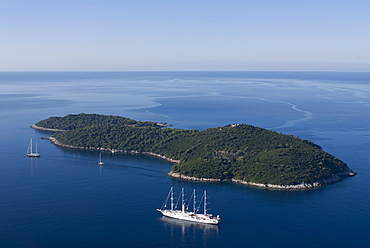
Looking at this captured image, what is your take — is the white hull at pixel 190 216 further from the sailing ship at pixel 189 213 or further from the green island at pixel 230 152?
the green island at pixel 230 152

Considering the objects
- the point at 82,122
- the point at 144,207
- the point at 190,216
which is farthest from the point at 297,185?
the point at 82,122

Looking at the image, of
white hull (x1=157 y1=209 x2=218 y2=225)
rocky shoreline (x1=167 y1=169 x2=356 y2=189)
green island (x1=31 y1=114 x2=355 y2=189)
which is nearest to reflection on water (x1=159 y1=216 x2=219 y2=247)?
white hull (x1=157 y1=209 x2=218 y2=225)

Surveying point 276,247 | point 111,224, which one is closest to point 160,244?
point 111,224

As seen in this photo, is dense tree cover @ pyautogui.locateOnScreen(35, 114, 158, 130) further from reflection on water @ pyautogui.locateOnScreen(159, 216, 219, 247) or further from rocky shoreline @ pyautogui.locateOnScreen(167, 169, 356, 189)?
reflection on water @ pyautogui.locateOnScreen(159, 216, 219, 247)

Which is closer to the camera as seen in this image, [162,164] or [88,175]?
[88,175]

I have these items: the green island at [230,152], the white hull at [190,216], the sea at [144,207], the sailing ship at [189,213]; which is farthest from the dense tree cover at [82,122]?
the white hull at [190,216]

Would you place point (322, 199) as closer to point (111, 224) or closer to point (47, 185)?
point (111, 224)
